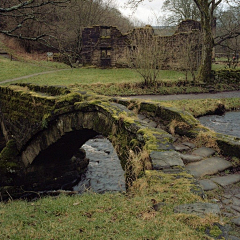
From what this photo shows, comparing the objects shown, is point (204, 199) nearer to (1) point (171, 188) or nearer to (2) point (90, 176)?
(1) point (171, 188)

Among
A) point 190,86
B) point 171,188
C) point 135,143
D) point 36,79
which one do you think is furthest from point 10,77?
point 171,188

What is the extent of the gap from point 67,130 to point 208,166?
434 cm

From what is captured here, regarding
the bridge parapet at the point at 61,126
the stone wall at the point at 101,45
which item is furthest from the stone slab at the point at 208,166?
the stone wall at the point at 101,45

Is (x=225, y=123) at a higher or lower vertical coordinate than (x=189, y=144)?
lower

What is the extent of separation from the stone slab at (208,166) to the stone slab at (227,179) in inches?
8.0

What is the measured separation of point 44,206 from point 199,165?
2.56 m

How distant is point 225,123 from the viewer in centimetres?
1073

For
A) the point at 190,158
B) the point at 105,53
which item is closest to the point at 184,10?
the point at 105,53

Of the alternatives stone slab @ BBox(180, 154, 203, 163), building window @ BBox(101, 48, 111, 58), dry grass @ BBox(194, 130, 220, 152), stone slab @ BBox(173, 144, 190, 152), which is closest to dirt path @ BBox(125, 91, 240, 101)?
dry grass @ BBox(194, 130, 220, 152)

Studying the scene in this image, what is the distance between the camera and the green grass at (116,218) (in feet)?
9.23

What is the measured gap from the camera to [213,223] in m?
2.80

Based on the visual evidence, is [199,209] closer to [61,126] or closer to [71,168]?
[61,126]

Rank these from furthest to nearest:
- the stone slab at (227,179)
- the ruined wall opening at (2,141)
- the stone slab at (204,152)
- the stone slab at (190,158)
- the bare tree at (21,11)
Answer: the ruined wall opening at (2,141) < the bare tree at (21,11) < the stone slab at (204,152) < the stone slab at (190,158) < the stone slab at (227,179)

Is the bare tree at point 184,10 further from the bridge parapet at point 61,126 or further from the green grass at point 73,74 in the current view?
the bridge parapet at point 61,126
